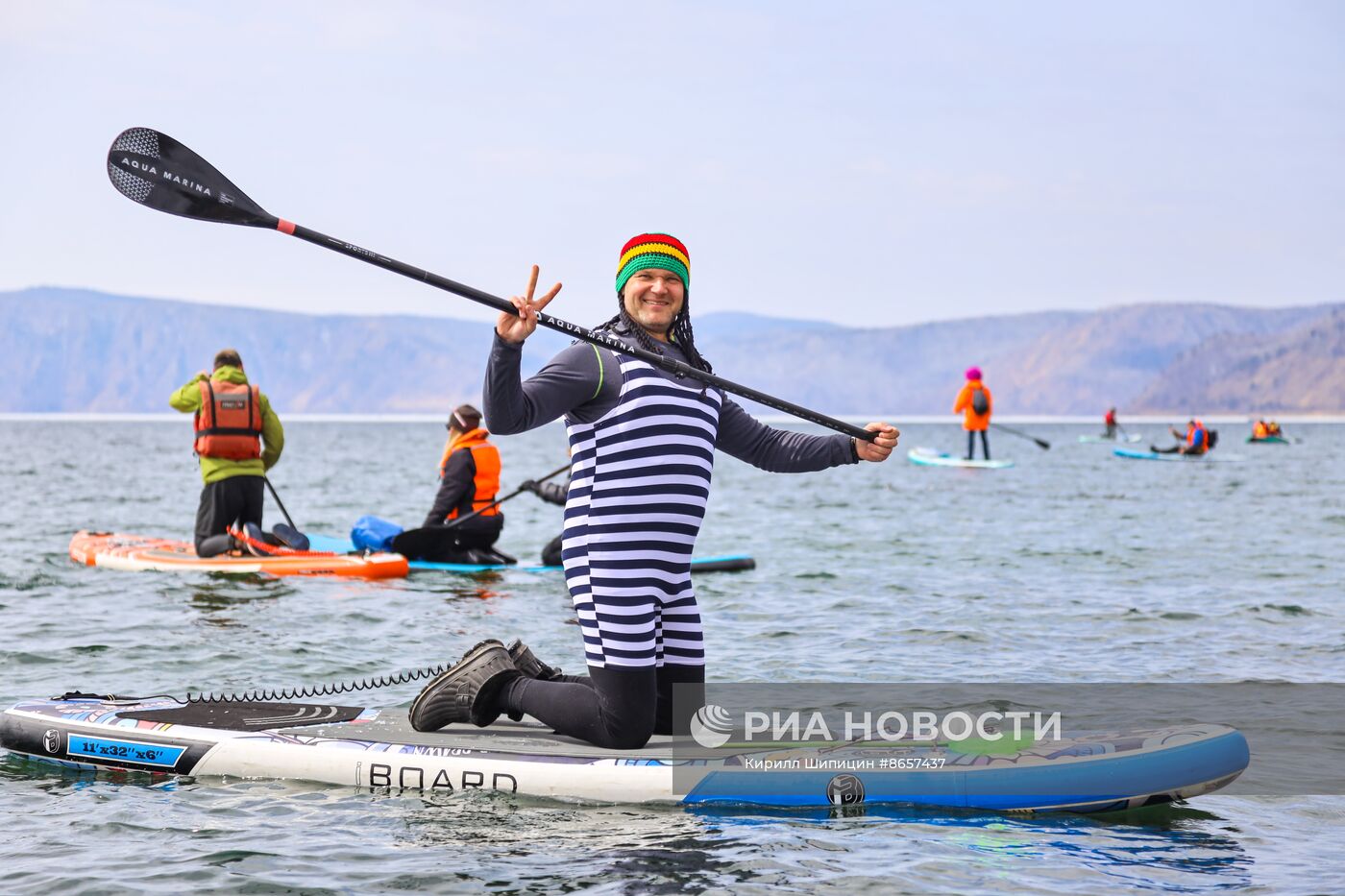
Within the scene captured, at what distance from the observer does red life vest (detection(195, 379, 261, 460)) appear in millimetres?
11906

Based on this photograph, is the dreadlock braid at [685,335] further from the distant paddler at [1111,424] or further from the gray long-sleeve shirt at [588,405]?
the distant paddler at [1111,424]

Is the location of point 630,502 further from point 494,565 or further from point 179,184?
point 494,565

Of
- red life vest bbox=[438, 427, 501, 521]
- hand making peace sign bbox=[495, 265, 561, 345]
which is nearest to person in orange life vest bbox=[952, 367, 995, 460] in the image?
red life vest bbox=[438, 427, 501, 521]

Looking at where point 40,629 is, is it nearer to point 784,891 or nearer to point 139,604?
point 139,604

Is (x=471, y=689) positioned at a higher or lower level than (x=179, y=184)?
lower

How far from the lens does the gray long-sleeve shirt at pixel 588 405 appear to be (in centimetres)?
446

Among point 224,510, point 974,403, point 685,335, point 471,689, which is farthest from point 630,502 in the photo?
point 974,403

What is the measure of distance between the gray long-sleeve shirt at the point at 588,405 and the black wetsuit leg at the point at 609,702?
36.0 inches

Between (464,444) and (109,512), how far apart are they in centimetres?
1278

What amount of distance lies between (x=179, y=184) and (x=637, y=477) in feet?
7.10

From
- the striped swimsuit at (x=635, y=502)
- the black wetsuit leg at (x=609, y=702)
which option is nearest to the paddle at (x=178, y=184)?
the striped swimsuit at (x=635, y=502)

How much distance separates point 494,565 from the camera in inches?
538

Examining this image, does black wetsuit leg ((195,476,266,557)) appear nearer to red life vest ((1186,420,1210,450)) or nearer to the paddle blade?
the paddle blade

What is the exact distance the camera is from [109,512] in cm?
2314
